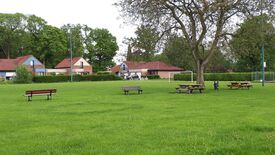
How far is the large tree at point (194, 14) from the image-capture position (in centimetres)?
3316

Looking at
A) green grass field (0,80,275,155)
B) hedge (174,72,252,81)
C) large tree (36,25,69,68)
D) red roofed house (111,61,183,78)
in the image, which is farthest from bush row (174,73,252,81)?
green grass field (0,80,275,155)

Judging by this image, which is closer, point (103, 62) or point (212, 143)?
point (212, 143)

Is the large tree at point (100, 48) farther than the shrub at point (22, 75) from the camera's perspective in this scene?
Yes

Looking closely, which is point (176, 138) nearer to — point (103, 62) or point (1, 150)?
point (1, 150)

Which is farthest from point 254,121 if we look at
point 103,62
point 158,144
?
point 103,62

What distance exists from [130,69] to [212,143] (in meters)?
114

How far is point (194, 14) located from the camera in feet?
116

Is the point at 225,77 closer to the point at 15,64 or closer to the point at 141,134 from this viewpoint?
the point at 15,64

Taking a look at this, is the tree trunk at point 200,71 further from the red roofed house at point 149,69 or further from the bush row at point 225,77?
the red roofed house at point 149,69

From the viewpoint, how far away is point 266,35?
3638cm

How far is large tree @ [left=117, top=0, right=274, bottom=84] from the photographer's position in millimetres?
33156

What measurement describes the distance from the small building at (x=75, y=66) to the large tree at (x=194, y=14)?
76192mm

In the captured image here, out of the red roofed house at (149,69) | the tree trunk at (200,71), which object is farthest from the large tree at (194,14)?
the red roofed house at (149,69)

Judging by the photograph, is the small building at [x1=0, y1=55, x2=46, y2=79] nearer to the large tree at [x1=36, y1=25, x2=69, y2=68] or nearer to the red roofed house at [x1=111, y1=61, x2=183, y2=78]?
the large tree at [x1=36, y1=25, x2=69, y2=68]
